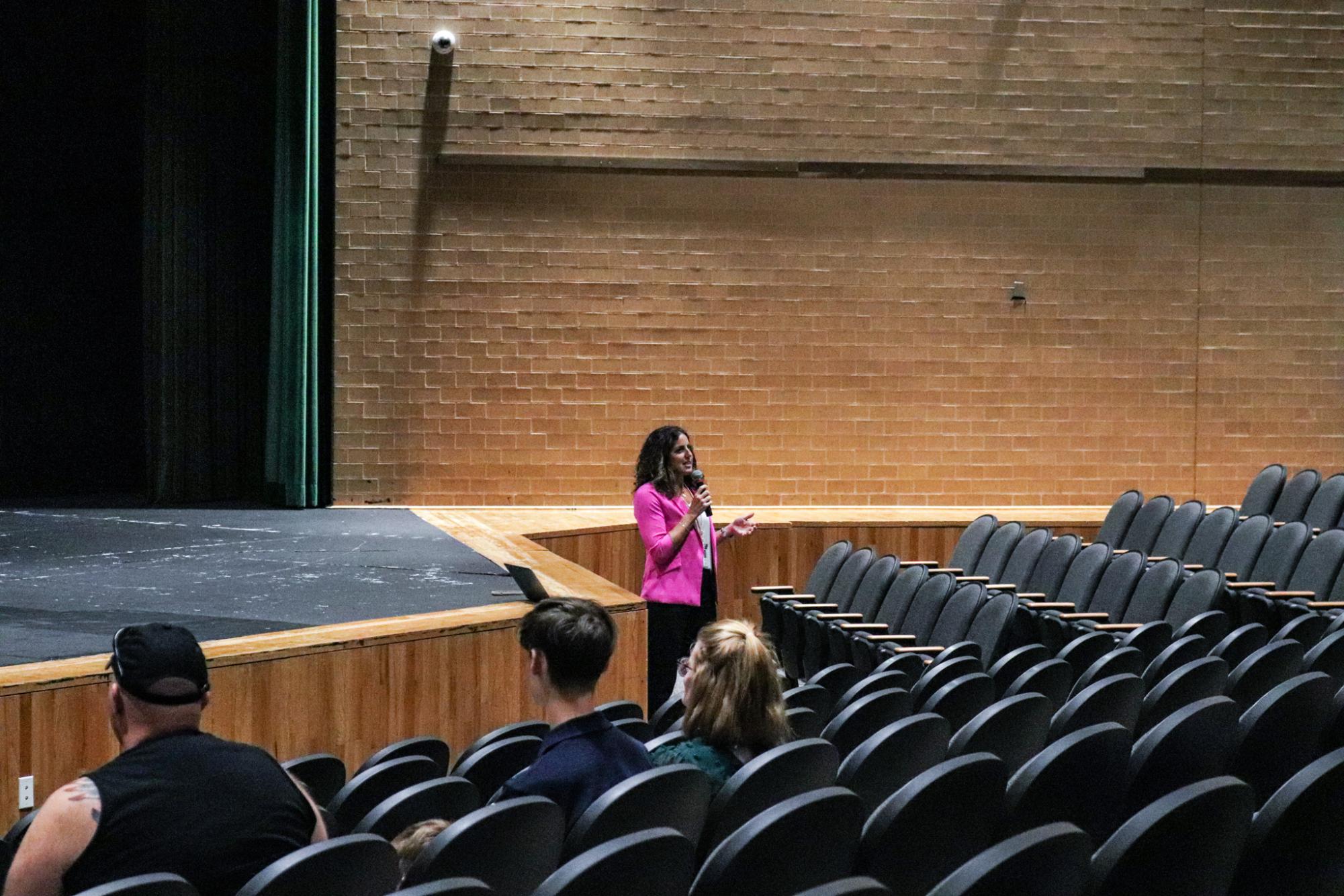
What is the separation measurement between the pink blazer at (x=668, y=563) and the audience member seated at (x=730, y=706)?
234cm

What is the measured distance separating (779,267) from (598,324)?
3.07ft

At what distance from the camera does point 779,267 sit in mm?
7379

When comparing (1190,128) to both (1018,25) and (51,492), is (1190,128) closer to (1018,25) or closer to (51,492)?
(1018,25)

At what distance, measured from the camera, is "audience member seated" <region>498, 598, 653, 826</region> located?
6.37ft

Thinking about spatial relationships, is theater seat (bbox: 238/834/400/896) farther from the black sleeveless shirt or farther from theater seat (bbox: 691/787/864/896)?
theater seat (bbox: 691/787/864/896)

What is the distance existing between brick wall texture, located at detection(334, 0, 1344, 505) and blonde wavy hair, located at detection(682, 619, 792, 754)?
5147 mm

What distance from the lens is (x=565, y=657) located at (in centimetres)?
204

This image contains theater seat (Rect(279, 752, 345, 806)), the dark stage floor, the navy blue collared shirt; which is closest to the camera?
the navy blue collared shirt

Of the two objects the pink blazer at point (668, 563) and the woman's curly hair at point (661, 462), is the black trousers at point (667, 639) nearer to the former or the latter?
the pink blazer at point (668, 563)

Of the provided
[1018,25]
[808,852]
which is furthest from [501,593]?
[1018,25]

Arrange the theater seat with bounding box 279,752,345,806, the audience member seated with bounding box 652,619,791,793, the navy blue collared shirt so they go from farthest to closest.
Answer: the theater seat with bounding box 279,752,345,806 → the audience member seated with bounding box 652,619,791,793 → the navy blue collared shirt

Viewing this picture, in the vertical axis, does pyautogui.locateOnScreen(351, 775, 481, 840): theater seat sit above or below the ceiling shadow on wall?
below

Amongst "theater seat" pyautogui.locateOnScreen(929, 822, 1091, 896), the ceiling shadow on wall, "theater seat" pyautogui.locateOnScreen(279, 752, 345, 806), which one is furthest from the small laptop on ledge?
the ceiling shadow on wall

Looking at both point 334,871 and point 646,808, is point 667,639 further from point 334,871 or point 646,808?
point 334,871
